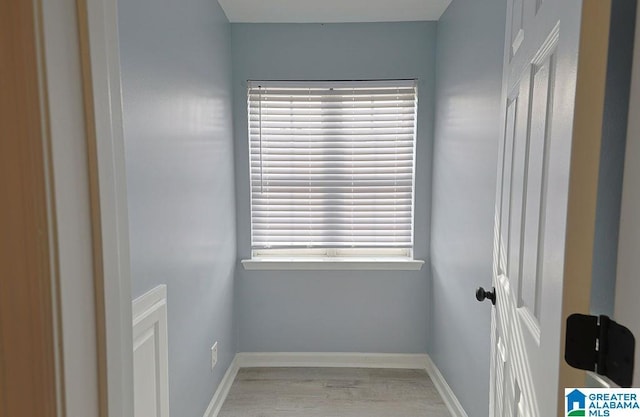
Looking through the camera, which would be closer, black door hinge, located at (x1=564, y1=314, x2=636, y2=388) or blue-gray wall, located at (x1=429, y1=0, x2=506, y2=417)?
black door hinge, located at (x1=564, y1=314, x2=636, y2=388)

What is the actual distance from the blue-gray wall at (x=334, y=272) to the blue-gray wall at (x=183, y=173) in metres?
0.16

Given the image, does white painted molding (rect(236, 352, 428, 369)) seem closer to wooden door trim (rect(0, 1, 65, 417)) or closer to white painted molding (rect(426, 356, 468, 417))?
white painted molding (rect(426, 356, 468, 417))

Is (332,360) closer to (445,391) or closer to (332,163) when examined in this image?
(445,391)

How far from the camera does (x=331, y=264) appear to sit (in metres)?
2.56

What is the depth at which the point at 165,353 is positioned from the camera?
135 cm

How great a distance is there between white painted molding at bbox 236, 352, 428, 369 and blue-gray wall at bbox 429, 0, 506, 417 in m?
0.22

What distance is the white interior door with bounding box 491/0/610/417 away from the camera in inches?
21.7

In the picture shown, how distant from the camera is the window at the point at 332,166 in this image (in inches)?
98.3

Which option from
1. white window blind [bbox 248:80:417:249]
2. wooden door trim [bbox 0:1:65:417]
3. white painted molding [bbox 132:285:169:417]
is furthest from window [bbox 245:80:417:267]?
wooden door trim [bbox 0:1:65:417]

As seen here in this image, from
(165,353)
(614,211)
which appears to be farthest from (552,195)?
(165,353)

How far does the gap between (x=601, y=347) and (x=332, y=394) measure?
2.00 meters

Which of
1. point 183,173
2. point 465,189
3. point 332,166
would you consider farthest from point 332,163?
point 183,173

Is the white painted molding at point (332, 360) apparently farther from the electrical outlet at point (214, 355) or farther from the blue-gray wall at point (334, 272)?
the electrical outlet at point (214, 355)

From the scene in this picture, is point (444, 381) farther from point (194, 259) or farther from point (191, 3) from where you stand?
point (191, 3)
